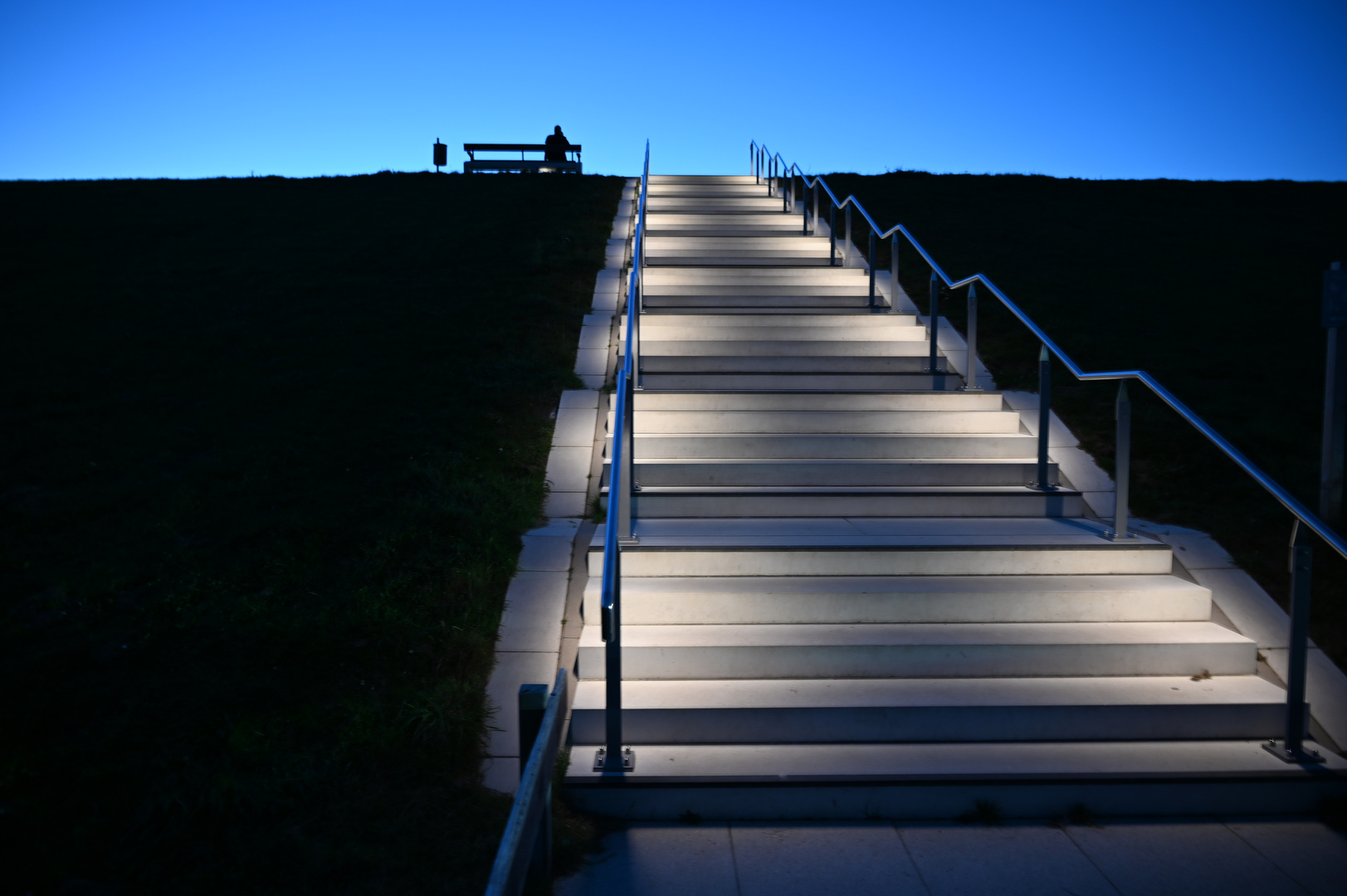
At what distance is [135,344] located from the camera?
7.09 meters

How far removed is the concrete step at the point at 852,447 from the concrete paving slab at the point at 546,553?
1.00 m

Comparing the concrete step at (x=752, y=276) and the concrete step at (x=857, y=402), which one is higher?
the concrete step at (x=752, y=276)

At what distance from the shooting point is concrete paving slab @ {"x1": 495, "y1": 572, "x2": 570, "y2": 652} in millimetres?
3740

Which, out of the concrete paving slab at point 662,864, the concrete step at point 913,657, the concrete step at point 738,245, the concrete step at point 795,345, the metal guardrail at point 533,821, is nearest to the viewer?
the metal guardrail at point 533,821

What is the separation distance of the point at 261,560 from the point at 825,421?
3.32 meters

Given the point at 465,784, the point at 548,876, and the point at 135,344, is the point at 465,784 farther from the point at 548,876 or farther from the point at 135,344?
the point at 135,344

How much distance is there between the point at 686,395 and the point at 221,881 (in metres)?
3.67

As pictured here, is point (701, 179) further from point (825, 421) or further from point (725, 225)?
point (825, 421)

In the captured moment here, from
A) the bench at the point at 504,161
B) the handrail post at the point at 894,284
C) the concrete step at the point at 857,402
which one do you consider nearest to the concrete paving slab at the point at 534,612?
the concrete step at the point at 857,402

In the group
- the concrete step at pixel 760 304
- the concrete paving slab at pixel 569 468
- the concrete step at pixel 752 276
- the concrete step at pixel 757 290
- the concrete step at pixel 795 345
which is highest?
the concrete step at pixel 752 276

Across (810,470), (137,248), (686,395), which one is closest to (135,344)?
(137,248)

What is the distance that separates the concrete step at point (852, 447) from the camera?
5.19 m

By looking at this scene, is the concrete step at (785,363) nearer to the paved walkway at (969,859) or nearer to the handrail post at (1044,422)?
the handrail post at (1044,422)

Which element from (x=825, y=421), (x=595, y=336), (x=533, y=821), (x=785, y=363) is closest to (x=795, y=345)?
(x=785, y=363)
